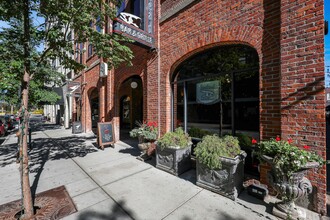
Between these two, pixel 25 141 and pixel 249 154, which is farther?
pixel 249 154

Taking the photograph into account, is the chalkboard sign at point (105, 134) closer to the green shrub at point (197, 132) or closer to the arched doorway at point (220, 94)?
the arched doorway at point (220, 94)

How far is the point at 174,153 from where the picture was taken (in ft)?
14.2

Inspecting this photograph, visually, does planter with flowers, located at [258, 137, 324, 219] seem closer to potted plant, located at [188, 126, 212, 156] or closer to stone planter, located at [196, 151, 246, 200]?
stone planter, located at [196, 151, 246, 200]

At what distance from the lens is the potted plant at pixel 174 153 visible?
169 inches

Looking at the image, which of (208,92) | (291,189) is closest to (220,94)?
(208,92)

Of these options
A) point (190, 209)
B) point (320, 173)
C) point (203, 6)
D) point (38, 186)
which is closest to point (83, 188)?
point (38, 186)

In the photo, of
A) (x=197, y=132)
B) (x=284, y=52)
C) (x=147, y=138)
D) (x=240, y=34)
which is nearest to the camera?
(x=284, y=52)

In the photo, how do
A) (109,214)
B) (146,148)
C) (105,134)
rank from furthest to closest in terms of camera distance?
(105,134)
(146,148)
(109,214)

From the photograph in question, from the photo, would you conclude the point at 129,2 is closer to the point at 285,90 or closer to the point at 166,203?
the point at 285,90

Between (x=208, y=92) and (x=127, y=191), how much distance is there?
11.2 ft

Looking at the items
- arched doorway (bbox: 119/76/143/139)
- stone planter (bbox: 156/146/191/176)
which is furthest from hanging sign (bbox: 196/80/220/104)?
arched doorway (bbox: 119/76/143/139)

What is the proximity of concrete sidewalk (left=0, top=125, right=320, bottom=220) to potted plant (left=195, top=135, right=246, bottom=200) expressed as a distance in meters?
0.17

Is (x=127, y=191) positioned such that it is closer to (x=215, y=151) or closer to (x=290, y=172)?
(x=215, y=151)

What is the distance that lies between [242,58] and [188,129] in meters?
2.68
